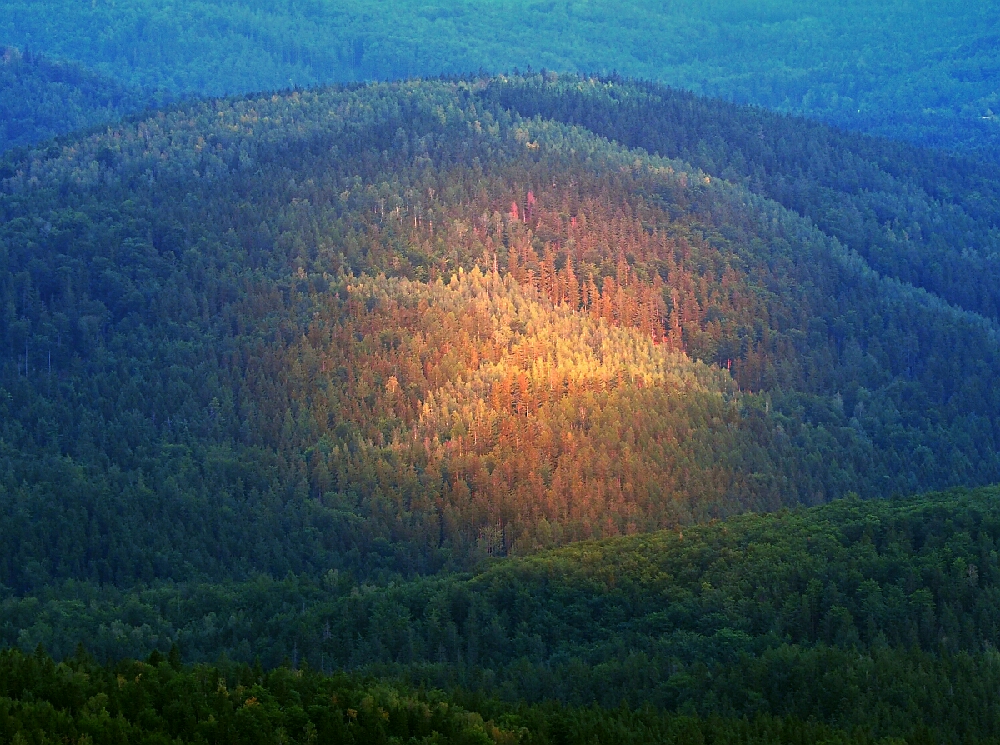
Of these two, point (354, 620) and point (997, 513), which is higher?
point (997, 513)

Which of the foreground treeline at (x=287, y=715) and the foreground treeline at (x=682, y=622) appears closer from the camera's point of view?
the foreground treeline at (x=287, y=715)

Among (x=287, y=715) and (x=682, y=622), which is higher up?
(x=287, y=715)

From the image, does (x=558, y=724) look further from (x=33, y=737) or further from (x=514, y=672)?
(x=33, y=737)

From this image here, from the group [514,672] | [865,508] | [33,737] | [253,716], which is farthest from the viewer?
[865,508]

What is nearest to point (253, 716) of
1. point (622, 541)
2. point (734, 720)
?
point (734, 720)

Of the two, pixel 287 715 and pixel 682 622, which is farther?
pixel 682 622

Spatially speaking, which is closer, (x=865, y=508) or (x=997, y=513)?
(x=997, y=513)

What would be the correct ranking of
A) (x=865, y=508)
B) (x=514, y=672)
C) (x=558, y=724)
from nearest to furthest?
(x=558, y=724), (x=514, y=672), (x=865, y=508)

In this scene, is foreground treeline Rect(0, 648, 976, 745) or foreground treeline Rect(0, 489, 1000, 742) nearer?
foreground treeline Rect(0, 648, 976, 745)
